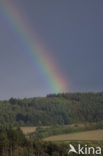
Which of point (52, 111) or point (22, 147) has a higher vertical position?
point (52, 111)

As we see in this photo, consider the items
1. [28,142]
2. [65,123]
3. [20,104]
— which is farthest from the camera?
[20,104]

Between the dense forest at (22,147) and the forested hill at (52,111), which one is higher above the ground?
the forested hill at (52,111)

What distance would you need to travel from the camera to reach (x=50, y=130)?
10656 cm

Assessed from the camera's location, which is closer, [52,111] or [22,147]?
[22,147]

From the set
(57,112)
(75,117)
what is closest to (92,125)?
(75,117)

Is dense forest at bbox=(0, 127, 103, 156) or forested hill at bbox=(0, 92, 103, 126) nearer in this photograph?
dense forest at bbox=(0, 127, 103, 156)

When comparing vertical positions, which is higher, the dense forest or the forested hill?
the forested hill

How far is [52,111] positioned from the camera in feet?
485

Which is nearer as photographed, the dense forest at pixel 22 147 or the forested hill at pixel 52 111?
the dense forest at pixel 22 147

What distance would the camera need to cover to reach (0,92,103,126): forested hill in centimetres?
13388

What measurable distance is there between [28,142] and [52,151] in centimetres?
564

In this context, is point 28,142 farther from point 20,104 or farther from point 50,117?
point 20,104

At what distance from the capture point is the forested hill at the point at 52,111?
134 meters

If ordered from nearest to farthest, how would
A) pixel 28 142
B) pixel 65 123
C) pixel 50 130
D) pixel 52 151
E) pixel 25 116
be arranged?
pixel 52 151, pixel 28 142, pixel 50 130, pixel 65 123, pixel 25 116
